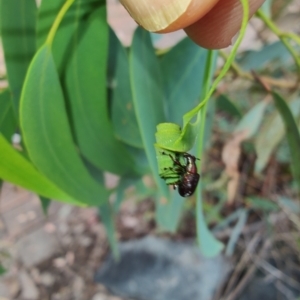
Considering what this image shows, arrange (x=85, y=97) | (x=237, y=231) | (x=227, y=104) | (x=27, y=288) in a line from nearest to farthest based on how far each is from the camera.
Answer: (x=85, y=97), (x=227, y=104), (x=237, y=231), (x=27, y=288)

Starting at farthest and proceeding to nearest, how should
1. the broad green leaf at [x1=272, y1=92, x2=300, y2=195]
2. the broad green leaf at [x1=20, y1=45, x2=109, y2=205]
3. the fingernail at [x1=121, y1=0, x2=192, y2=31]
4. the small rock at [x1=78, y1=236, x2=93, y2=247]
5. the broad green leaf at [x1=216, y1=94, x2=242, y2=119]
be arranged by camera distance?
1. the small rock at [x1=78, y1=236, x2=93, y2=247]
2. the broad green leaf at [x1=216, y1=94, x2=242, y2=119]
3. the broad green leaf at [x1=272, y1=92, x2=300, y2=195]
4. the broad green leaf at [x1=20, y1=45, x2=109, y2=205]
5. the fingernail at [x1=121, y1=0, x2=192, y2=31]

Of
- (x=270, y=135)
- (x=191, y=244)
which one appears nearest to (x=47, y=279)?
(x=191, y=244)

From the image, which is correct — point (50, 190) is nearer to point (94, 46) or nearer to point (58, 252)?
point (94, 46)

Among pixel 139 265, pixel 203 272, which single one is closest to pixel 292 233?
pixel 203 272

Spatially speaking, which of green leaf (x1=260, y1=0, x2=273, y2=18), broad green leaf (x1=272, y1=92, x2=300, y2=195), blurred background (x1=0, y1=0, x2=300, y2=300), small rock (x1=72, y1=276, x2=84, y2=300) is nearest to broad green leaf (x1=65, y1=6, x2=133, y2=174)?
broad green leaf (x1=272, y1=92, x2=300, y2=195)

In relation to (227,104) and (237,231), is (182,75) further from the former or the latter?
(237,231)

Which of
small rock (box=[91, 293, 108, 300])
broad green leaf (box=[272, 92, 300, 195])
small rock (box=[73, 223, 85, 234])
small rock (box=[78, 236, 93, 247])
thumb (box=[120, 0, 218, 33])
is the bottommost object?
small rock (box=[91, 293, 108, 300])

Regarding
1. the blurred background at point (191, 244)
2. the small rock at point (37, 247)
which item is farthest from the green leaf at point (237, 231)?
the small rock at point (37, 247)

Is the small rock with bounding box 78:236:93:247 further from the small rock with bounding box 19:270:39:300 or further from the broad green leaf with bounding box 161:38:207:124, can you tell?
the broad green leaf with bounding box 161:38:207:124

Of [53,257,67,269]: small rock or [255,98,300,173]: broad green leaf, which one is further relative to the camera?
[53,257,67,269]: small rock
